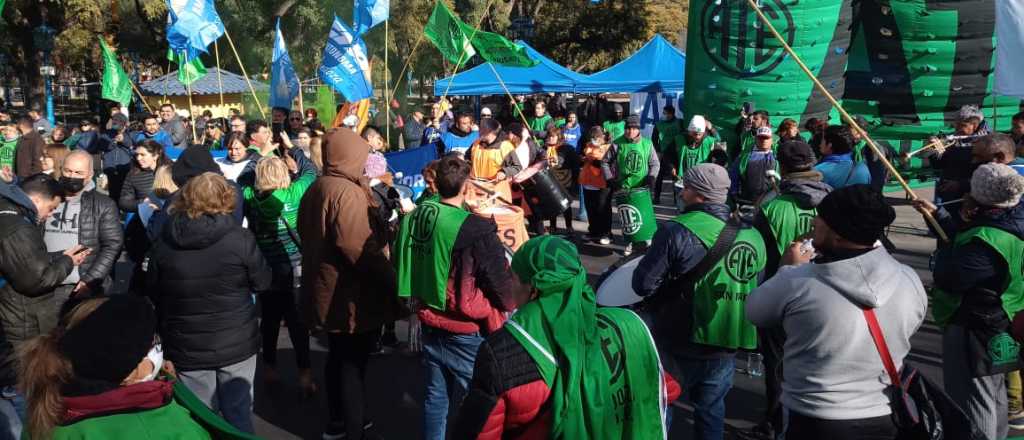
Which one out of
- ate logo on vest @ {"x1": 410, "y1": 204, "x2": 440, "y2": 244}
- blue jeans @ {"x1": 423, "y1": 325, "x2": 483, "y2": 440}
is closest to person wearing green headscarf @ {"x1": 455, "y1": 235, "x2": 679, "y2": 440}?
ate logo on vest @ {"x1": 410, "y1": 204, "x2": 440, "y2": 244}

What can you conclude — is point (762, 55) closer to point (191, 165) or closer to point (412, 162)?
point (412, 162)

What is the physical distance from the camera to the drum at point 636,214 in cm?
932

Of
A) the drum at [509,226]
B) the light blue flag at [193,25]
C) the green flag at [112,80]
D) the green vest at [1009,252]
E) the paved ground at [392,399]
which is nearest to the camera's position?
the green vest at [1009,252]

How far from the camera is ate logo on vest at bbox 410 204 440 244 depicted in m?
3.97

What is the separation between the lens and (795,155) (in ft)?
15.6

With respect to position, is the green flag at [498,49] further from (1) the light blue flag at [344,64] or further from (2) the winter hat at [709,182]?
(2) the winter hat at [709,182]

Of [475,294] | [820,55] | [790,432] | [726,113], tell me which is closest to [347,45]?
[726,113]

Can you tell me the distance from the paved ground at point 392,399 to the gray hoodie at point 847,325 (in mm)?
2275

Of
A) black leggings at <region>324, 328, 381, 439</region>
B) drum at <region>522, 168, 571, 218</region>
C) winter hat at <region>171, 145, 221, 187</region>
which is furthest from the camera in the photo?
drum at <region>522, 168, 571, 218</region>

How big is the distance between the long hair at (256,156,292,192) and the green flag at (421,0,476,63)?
675 cm

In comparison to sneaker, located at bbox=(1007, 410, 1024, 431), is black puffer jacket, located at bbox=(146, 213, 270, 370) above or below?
above

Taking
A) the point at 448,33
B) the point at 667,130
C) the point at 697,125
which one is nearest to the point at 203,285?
the point at 697,125

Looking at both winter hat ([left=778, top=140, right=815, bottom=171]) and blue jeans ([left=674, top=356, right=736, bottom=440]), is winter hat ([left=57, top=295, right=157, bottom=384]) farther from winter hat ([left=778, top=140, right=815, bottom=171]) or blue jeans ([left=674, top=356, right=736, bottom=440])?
winter hat ([left=778, top=140, right=815, bottom=171])

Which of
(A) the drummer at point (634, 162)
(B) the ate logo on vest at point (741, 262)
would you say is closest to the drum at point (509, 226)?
(B) the ate logo on vest at point (741, 262)
